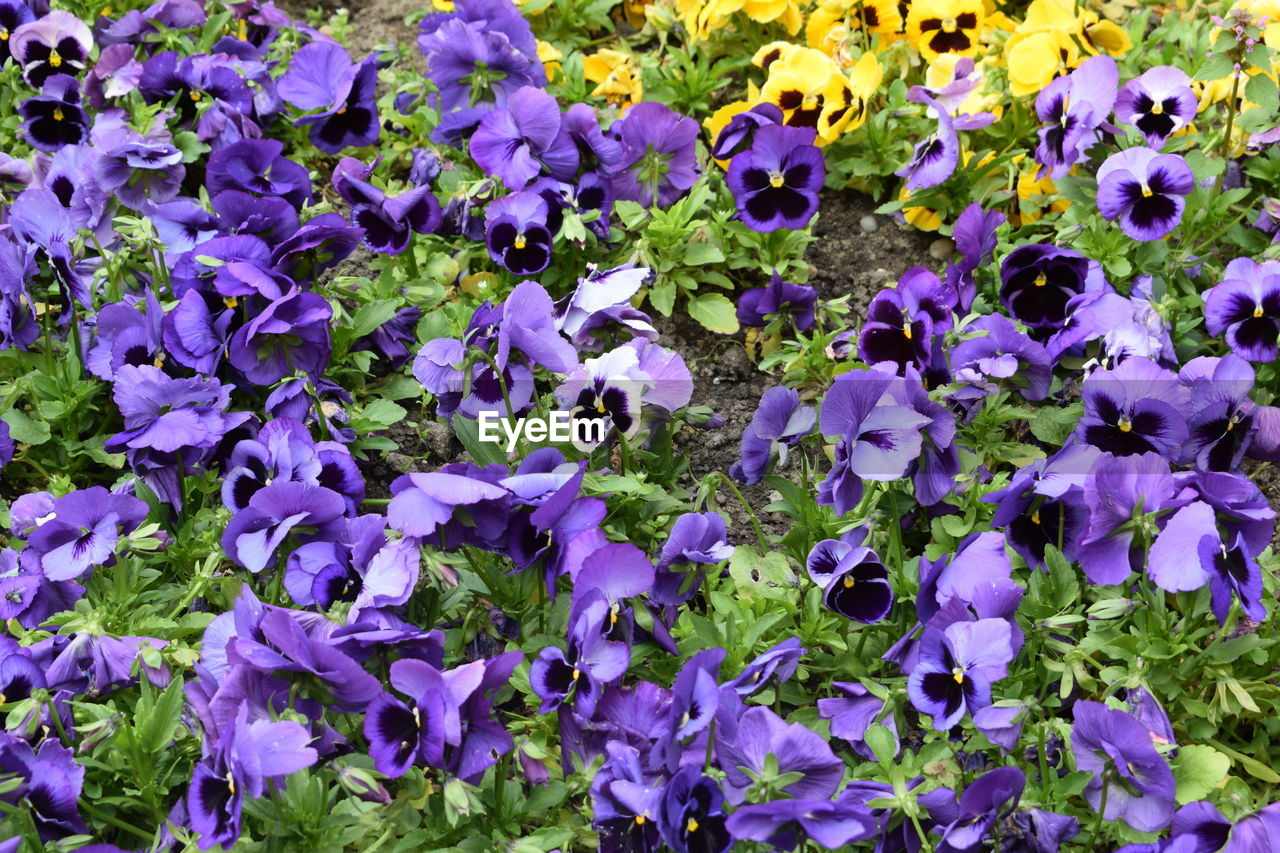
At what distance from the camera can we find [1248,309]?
256 cm

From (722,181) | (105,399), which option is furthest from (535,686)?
(722,181)

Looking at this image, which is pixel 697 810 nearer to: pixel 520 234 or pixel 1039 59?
pixel 520 234

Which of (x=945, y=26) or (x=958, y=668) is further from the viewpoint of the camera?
(x=945, y=26)

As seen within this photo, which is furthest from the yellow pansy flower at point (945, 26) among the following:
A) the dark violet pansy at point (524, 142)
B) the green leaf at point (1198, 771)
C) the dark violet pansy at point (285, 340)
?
the green leaf at point (1198, 771)

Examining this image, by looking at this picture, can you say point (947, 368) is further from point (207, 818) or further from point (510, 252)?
point (207, 818)

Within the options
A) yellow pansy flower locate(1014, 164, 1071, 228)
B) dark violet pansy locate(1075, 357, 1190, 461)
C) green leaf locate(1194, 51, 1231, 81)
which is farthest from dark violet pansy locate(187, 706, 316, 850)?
green leaf locate(1194, 51, 1231, 81)

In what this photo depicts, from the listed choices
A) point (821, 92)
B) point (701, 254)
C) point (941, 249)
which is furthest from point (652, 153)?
point (941, 249)

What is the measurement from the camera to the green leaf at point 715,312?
2928 millimetres

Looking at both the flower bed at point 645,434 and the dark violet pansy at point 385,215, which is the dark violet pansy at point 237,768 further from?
the dark violet pansy at point 385,215

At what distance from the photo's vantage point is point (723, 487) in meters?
2.78

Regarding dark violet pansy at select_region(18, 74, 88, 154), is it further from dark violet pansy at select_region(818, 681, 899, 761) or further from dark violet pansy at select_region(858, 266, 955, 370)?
dark violet pansy at select_region(818, 681, 899, 761)

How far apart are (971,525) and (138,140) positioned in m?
2.00

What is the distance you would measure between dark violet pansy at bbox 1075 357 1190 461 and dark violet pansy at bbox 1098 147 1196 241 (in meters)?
0.54

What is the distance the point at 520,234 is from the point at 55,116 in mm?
1254
